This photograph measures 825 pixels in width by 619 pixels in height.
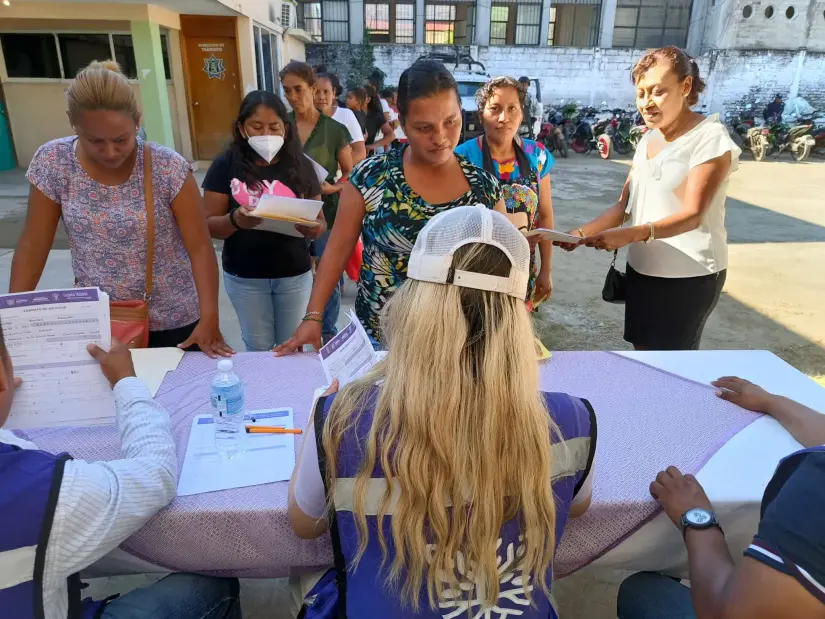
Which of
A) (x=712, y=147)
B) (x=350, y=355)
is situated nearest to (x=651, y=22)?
(x=712, y=147)

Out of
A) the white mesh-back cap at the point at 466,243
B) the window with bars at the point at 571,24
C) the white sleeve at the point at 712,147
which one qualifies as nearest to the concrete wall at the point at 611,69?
the window with bars at the point at 571,24

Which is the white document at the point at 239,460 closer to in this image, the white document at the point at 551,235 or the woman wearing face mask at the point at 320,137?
the white document at the point at 551,235

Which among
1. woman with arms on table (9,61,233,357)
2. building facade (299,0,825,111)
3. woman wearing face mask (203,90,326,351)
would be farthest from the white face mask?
building facade (299,0,825,111)

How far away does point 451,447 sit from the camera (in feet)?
2.99

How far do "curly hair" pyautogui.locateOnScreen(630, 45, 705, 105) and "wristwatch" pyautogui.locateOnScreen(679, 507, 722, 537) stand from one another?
159 centimetres

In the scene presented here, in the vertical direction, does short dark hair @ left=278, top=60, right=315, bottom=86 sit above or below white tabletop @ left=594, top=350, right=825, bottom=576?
above

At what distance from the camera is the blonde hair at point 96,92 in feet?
5.39

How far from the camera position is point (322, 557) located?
50.1 inches

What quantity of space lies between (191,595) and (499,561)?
714mm

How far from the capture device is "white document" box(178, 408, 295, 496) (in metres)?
1.28

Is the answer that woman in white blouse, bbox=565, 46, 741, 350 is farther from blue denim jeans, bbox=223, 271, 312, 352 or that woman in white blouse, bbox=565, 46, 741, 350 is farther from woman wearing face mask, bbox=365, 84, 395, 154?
woman wearing face mask, bbox=365, 84, 395, 154

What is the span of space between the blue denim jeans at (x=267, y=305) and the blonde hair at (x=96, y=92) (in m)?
0.92

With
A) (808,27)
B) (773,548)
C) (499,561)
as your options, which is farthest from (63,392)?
(808,27)

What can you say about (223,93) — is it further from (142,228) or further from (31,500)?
(31,500)
